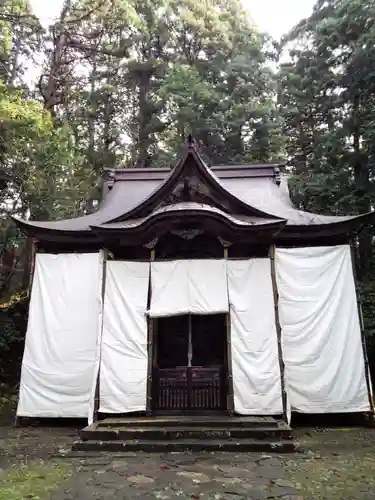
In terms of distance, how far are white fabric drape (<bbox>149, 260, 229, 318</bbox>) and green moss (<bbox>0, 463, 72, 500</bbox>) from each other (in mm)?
2892

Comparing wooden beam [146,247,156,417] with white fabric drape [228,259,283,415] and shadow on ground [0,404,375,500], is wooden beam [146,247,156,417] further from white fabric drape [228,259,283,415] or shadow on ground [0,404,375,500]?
white fabric drape [228,259,283,415]

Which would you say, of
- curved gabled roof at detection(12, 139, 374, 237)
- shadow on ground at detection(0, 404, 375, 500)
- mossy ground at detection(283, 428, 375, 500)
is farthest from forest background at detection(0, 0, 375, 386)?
shadow on ground at detection(0, 404, 375, 500)

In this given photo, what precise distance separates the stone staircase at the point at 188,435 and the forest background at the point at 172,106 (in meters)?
4.62

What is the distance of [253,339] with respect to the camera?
23.8 ft

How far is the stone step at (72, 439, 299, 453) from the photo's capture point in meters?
5.91

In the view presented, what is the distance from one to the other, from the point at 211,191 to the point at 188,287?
6.65 feet

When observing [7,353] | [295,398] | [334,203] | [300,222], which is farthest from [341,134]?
[7,353]

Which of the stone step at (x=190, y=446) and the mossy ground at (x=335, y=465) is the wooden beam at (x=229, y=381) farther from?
the mossy ground at (x=335, y=465)

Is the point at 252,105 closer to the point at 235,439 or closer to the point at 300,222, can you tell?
the point at 300,222

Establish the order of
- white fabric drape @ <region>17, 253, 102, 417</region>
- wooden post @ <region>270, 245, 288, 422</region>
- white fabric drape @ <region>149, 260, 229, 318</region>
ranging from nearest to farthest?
wooden post @ <region>270, 245, 288, 422</region> < white fabric drape @ <region>149, 260, 229, 318</region> < white fabric drape @ <region>17, 253, 102, 417</region>

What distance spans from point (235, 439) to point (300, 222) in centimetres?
429

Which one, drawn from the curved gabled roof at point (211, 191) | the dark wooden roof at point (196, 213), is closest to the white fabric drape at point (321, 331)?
the dark wooden roof at point (196, 213)

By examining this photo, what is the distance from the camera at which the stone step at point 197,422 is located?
256 inches

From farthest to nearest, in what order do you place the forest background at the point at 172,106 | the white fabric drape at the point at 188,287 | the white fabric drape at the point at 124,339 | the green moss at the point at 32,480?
1. the forest background at the point at 172,106
2. the white fabric drape at the point at 188,287
3. the white fabric drape at the point at 124,339
4. the green moss at the point at 32,480
